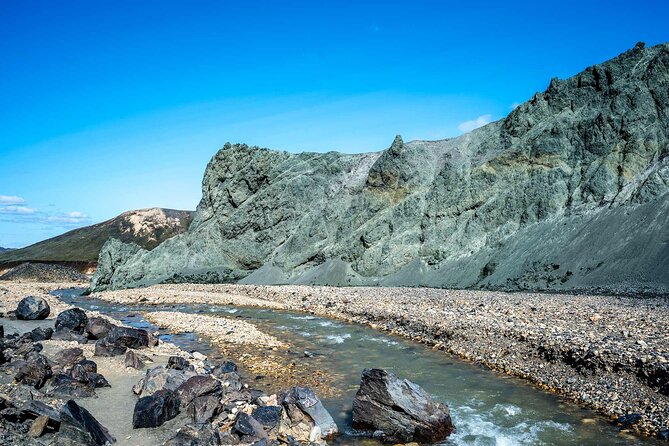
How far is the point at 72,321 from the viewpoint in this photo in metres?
18.7

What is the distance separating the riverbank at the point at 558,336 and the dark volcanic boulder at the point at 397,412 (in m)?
4.42

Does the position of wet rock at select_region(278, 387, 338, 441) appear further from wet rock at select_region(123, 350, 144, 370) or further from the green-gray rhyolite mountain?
the green-gray rhyolite mountain

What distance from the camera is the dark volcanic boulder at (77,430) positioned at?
25.9 ft

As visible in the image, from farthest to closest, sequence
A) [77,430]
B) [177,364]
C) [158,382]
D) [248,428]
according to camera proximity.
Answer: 1. [177,364]
2. [158,382]
3. [248,428]
4. [77,430]

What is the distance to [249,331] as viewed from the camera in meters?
23.0

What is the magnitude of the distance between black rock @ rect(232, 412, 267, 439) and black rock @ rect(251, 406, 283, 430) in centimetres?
37

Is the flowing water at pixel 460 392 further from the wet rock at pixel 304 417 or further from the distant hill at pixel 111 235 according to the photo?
the distant hill at pixel 111 235

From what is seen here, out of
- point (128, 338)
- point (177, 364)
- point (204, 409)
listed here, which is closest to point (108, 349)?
point (128, 338)

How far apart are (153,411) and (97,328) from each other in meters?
10.1

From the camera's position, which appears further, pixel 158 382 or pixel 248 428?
pixel 158 382

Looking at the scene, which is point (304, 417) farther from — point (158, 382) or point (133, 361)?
point (133, 361)

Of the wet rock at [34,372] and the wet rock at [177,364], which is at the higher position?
the wet rock at [34,372]

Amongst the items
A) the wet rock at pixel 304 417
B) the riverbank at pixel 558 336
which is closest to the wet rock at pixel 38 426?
the wet rock at pixel 304 417

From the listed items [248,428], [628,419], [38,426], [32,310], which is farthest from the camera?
[32,310]
